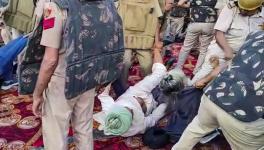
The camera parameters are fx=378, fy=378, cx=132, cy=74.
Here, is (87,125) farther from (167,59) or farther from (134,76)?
(167,59)

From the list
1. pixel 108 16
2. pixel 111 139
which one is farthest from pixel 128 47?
pixel 108 16

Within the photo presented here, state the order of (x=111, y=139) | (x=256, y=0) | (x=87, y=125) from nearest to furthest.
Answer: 1. (x=87, y=125)
2. (x=256, y=0)
3. (x=111, y=139)

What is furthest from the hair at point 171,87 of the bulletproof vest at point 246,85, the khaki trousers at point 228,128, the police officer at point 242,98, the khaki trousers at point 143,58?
the bulletproof vest at point 246,85

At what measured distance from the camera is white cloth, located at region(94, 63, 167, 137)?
9.71 ft

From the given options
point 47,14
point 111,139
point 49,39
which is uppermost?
point 47,14

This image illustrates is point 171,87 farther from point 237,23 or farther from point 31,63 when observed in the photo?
point 31,63

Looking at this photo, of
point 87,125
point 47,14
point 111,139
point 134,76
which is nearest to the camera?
point 47,14

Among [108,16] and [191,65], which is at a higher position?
[108,16]

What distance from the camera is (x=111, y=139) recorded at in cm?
316

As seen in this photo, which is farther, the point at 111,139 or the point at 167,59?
the point at 167,59

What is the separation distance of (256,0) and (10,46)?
7.16 ft

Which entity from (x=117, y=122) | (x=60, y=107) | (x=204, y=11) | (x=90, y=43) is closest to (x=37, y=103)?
(x=60, y=107)

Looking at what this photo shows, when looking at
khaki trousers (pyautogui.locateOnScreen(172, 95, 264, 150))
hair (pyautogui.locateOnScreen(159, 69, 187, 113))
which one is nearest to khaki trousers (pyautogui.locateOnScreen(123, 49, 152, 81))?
hair (pyautogui.locateOnScreen(159, 69, 187, 113))

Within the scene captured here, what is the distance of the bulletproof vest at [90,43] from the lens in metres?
1.91
